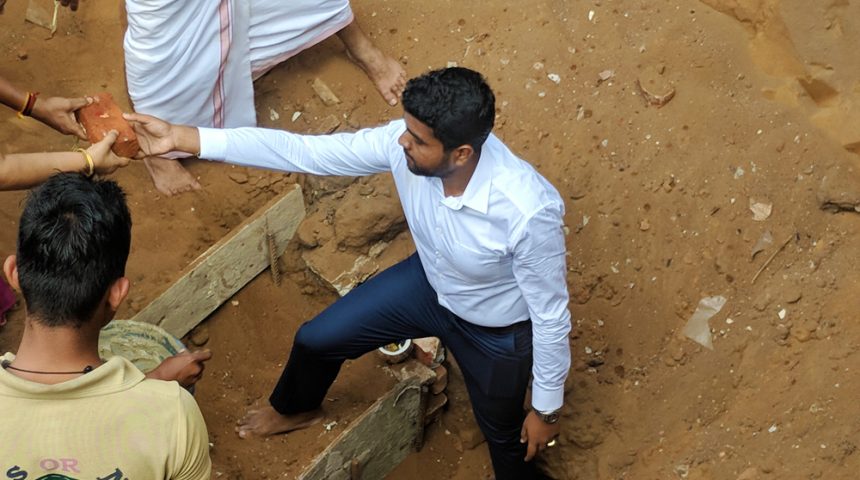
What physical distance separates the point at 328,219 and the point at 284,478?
48.5 inches

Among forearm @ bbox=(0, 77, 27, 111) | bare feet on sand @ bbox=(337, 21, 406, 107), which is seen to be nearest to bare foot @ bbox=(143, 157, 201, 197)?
forearm @ bbox=(0, 77, 27, 111)

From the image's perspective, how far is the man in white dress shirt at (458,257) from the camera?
2.82m

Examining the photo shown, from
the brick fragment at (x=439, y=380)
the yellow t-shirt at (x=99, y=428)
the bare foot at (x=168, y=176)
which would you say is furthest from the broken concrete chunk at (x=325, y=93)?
the yellow t-shirt at (x=99, y=428)

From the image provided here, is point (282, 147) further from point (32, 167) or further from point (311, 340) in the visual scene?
point (32, 167)

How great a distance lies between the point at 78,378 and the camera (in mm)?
2084

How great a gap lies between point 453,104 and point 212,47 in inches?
76.3

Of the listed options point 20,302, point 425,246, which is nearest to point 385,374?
point 425,246

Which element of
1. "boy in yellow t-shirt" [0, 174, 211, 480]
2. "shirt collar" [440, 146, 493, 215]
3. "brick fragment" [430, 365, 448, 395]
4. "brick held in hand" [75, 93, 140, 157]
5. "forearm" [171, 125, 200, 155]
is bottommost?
"brick fragment" [430, 365, 448, 395]

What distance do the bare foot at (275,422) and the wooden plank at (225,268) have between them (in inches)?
22.6

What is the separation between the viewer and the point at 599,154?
4109mm

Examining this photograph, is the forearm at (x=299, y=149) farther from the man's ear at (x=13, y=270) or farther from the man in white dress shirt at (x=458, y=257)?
the man's ear at (x=13, y=270)

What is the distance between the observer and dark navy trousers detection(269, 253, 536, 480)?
3.23 metres

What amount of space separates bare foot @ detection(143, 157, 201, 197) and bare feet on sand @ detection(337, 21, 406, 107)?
1017mm

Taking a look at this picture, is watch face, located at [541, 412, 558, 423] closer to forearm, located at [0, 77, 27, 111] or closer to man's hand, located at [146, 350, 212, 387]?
man's hand, located at [146, 350, 212, 387]
